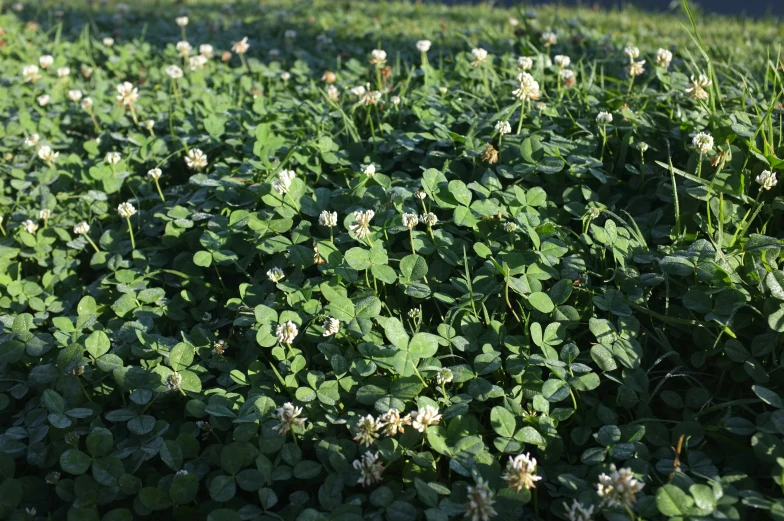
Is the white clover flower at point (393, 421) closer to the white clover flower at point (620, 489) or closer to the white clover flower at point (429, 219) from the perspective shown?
the white clover flower at point (620, 489)

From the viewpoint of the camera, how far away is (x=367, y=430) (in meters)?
1.85

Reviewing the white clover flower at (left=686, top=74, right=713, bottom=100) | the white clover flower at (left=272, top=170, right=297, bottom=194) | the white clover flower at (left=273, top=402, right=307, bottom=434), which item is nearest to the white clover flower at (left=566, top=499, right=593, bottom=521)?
the white clover flower at (left=273, top=402, right=307, bottom=434)

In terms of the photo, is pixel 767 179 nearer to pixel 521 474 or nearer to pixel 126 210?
pixel 521 474

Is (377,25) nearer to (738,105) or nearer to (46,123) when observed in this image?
(46,123)

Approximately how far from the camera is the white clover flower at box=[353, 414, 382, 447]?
1.84 meters

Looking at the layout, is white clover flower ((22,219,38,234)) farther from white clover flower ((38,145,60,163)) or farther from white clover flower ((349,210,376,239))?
white clover flower ((349,210,376,239))

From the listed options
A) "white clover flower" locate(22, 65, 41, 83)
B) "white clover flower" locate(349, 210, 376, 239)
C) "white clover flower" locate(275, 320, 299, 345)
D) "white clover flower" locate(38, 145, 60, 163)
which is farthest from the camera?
"white clover flower" locate(22, 65, 41, 83)

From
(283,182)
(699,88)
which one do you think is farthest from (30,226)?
(699,88)

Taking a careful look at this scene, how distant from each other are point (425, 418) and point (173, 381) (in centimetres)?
74

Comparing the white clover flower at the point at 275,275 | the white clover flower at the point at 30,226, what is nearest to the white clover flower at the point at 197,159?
the white clover flower at the point at 30,226

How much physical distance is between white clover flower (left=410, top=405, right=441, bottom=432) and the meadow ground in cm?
4

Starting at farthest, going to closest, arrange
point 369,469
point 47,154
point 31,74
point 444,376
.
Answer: point 31,74 < point 47,154 < point 444,376 < point 369,469

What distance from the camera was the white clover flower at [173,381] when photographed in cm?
204

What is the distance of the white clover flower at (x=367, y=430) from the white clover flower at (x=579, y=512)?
1.66 ft
